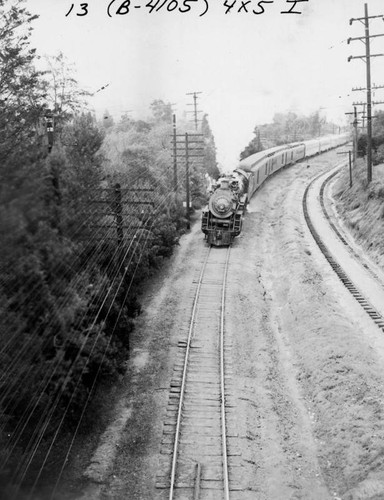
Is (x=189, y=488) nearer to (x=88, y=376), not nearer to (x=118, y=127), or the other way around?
(x=88, y=376)

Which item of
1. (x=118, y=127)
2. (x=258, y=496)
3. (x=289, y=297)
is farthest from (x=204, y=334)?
(x=118, y=127)

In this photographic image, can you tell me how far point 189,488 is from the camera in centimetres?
1191

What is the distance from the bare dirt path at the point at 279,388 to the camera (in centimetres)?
1223

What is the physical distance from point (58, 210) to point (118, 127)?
68559 millimetres

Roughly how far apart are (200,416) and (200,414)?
10 cm

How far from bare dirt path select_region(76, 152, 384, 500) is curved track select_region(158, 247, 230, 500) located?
37 cm

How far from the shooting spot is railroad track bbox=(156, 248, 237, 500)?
12094mm

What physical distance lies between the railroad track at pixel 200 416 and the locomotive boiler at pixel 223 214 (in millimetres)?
8618

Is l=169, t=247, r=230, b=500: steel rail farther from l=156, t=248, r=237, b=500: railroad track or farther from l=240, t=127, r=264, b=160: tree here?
l=240, t=127, r=264, b=160: tree

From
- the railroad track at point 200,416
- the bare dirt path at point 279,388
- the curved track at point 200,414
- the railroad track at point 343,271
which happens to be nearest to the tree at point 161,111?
the railroad track at point 343,271

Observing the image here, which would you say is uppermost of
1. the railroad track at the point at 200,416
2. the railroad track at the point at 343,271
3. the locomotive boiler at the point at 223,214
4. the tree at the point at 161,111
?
the tree at the point at 161,111

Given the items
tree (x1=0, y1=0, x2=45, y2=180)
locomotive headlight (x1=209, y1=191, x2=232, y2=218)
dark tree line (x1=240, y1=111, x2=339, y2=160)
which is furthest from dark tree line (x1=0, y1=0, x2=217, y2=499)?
dark tree line (x1=240, y1=111, x2=339, y2=160)

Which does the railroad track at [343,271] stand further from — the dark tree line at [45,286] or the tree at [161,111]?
the tree at [161,111]

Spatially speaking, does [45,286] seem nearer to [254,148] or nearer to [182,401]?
[182,401]
